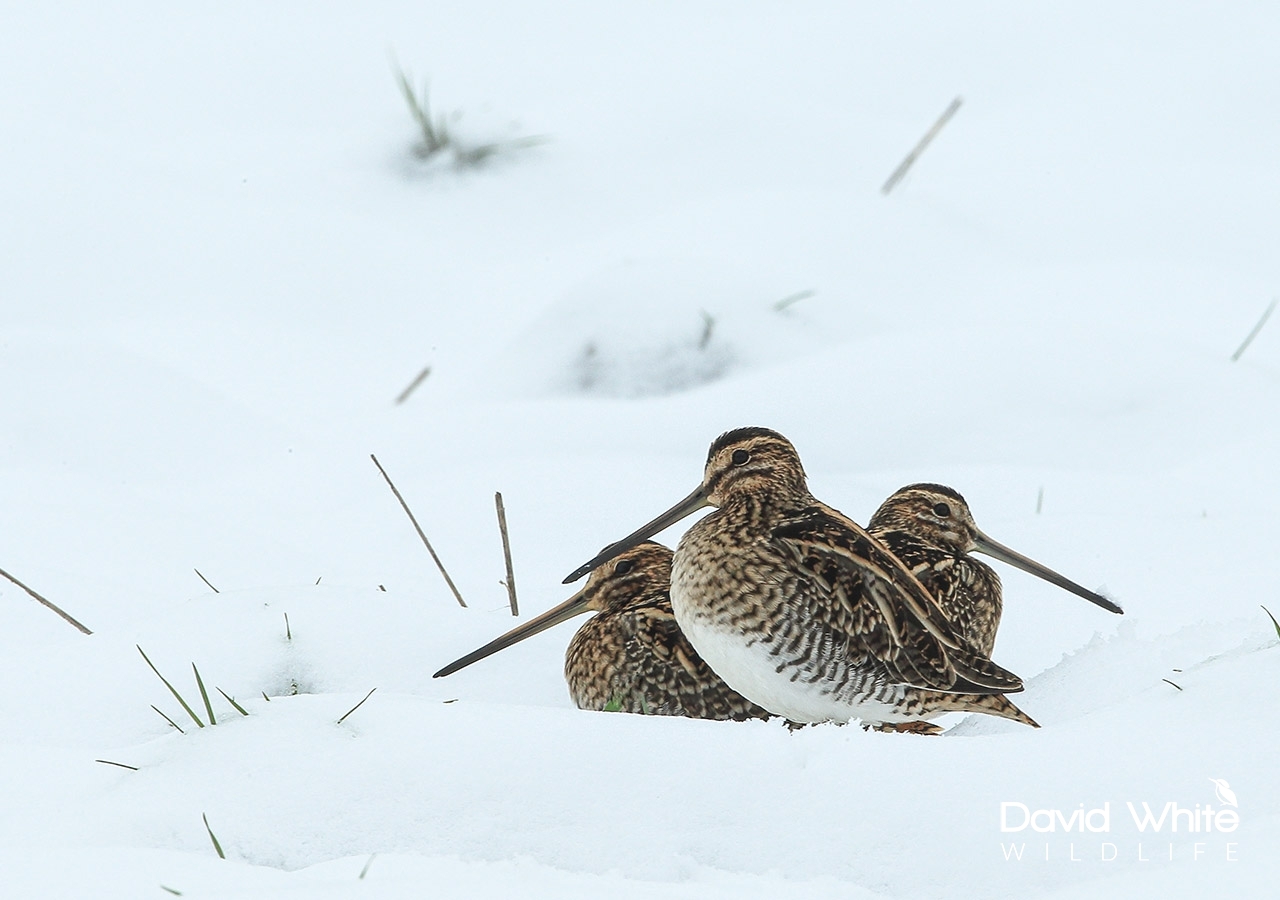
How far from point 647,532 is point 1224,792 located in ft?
5.75

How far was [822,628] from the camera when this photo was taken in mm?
3121

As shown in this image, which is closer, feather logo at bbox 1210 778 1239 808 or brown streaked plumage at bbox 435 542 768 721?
feather logo at bbox 1210 778 1239 808

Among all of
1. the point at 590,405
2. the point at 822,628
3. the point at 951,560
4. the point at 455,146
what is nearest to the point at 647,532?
the point at 822,628

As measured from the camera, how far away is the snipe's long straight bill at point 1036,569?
141 inches

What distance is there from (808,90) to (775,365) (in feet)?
8.19

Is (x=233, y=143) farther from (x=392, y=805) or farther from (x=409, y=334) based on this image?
(x=392, y=805)

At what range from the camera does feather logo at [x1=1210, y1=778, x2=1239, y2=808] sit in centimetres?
204

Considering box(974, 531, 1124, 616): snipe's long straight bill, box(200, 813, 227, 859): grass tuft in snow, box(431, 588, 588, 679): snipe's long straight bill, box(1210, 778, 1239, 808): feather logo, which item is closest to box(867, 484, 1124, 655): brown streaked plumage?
box(974, 531, 1124, 616): snipe's long straight bill

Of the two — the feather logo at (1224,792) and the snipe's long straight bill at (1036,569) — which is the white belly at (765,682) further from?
the feather logo at (1224,792)

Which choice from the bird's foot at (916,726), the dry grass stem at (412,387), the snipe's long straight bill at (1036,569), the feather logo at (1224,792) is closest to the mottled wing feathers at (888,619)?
the bird's foot at (916,726)

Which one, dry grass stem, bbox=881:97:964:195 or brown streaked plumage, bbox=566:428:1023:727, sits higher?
brown streaked plumage, bbox=566:428:1023:727

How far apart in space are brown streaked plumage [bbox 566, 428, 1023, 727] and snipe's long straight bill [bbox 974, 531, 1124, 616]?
539 millimetres

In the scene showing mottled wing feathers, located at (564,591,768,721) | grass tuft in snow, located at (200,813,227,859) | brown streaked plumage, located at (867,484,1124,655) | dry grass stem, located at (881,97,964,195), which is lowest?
dry grass stem, located at (881,97,964,195)

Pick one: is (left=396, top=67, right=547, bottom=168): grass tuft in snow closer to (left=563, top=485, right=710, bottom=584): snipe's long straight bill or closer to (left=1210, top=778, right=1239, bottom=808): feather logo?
(left=563, top=485, right=710, bottom=584): snipe's long straight bill
